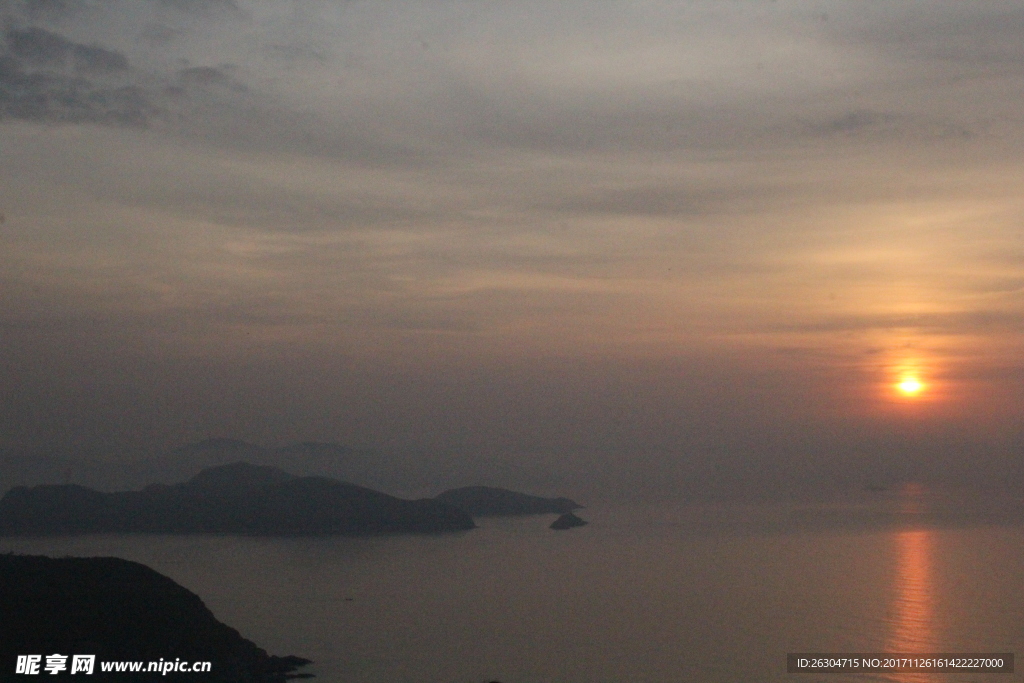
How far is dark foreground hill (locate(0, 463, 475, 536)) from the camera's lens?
173 metres

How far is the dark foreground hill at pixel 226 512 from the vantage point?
173000mm

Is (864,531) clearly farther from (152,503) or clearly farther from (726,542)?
(152,503)

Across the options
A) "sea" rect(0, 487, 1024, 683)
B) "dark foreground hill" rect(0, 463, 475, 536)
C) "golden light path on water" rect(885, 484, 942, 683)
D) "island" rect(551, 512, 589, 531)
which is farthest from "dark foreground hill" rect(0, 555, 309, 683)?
"island" rect(551, 512, 589, 531)

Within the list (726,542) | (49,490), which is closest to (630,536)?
(726,542)

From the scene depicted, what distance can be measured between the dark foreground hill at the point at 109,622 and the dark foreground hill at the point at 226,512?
128 m

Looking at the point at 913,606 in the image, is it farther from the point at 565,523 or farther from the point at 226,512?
the point at 226,512

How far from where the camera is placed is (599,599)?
8938cm

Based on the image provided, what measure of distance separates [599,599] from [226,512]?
11558 cm

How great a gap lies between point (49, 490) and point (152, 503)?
2101cm

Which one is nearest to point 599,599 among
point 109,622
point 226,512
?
point 109,622

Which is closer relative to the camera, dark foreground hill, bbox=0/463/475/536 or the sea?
the sea

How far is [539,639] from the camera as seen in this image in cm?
6794

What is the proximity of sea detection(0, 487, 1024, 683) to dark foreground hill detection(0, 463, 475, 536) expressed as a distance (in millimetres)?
12715

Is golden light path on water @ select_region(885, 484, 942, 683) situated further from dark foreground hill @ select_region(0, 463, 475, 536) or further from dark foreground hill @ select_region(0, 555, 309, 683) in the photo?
dark foreground hill @ select_region(0, 463, 475, 536)
